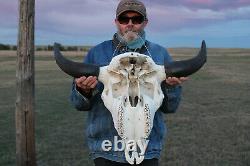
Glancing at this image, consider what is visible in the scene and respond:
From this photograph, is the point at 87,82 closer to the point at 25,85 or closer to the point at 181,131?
the point at 25,85

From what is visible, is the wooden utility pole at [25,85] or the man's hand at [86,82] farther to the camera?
the wooden utility pole at [25,85]

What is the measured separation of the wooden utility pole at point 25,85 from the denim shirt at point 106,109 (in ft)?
9.24

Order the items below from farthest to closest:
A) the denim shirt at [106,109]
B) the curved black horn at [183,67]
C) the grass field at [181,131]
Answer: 1. the grass field at [181,131]
2. the denim shirt at [106,109]
3. the curved black horn at [183,67]

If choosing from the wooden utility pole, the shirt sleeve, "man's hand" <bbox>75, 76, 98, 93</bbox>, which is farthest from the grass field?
"man's hand" <bbox>75, 76, 98, 93</bbox>

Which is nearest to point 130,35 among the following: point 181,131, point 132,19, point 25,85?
point 132,19

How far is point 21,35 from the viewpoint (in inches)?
275

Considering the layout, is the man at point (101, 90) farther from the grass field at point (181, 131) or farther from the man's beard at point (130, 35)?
the grass field at point (181, 131)

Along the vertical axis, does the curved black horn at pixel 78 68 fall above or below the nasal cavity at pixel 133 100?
above

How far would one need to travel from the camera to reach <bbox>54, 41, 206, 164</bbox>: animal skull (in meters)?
3.69

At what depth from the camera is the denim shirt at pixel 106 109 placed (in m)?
4.19

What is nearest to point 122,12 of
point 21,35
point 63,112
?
point 21,35

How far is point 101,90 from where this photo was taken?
4.29 meters

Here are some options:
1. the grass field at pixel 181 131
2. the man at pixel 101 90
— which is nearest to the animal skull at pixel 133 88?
the man at pixel 101 90

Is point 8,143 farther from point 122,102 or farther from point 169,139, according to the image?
point 122,102
